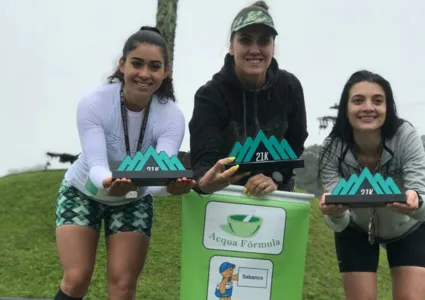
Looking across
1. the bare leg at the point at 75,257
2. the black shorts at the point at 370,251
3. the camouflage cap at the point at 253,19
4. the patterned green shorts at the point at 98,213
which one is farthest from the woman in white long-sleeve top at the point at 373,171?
the bare leg at the point at 75,257

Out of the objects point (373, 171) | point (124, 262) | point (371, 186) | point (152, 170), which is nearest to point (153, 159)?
point (152, 170)

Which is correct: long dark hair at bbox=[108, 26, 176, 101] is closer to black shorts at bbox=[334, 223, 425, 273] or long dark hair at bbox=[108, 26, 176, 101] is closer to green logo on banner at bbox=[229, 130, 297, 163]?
green logo on banner at bbox=[229, 130, 297, 163]

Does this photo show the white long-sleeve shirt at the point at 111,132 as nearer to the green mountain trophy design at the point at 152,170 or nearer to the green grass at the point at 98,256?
the green mountain trophy design at the point at 152,170

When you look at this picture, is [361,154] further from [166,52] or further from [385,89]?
[166,52]

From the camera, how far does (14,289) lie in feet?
16.1

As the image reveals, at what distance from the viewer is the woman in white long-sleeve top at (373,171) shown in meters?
2.72

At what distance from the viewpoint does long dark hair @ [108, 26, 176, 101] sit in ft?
8.99

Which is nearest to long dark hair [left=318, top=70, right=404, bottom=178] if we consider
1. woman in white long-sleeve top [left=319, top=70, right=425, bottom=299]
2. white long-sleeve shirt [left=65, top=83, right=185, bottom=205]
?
woman in white long-sleeve top [left=319, top=70, right=425, bottom=299]

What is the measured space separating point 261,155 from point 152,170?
1.64 ft

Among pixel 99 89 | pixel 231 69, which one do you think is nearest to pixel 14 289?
pixel 99 89

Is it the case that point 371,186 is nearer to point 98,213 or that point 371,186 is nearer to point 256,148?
point 256,148

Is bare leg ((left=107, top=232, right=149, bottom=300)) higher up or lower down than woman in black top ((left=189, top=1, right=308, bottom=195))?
lower down

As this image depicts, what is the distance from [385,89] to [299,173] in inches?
128

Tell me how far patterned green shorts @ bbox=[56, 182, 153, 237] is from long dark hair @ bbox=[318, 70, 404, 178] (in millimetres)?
918
